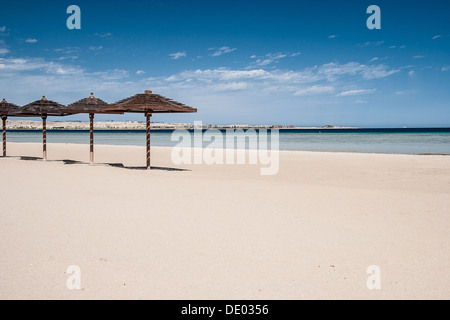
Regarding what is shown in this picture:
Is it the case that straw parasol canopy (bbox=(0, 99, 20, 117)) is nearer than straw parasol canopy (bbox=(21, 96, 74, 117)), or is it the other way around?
straw parasol canopy (bbox=(21, 96, 74, 117))

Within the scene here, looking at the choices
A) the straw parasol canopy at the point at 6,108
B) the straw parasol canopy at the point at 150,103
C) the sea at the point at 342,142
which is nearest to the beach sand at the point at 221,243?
the straw parasol canopy at the point at 150,103

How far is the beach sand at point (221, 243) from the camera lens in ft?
9.07

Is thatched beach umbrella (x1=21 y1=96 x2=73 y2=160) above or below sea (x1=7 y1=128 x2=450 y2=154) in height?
above

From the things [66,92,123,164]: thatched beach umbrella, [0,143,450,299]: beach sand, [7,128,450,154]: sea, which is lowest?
[0,143,450,299]: beach sand

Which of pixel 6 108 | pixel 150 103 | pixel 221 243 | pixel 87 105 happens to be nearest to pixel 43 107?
pixel 87 105

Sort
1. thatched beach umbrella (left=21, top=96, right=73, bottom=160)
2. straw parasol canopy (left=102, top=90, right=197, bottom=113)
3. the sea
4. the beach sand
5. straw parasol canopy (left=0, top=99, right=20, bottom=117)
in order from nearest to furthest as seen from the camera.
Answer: the beach sand < straw parasol canopy (left=102, top=90, right=197, bottom=113) < thatched beach umbrella (left=21, top=96, right=73, bottom=160) < straw parasol canopy (left=0, top=99, right=20, bottom=117) < the sea

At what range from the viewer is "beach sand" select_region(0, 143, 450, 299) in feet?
9.07

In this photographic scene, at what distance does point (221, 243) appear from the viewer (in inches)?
148

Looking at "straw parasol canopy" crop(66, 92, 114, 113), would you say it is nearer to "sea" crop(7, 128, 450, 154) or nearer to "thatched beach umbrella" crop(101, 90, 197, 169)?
"thatched beach umbrella" crop(101, 90, 197, 169)

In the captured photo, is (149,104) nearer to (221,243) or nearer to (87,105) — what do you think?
(87,105)

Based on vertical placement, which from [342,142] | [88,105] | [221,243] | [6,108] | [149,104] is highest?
[6,108]

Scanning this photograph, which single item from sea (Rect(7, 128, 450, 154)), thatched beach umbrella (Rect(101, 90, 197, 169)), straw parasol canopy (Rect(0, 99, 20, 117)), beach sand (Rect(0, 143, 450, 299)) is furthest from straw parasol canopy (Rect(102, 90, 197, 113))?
sea (Rect(7, 128, 450, 154))
